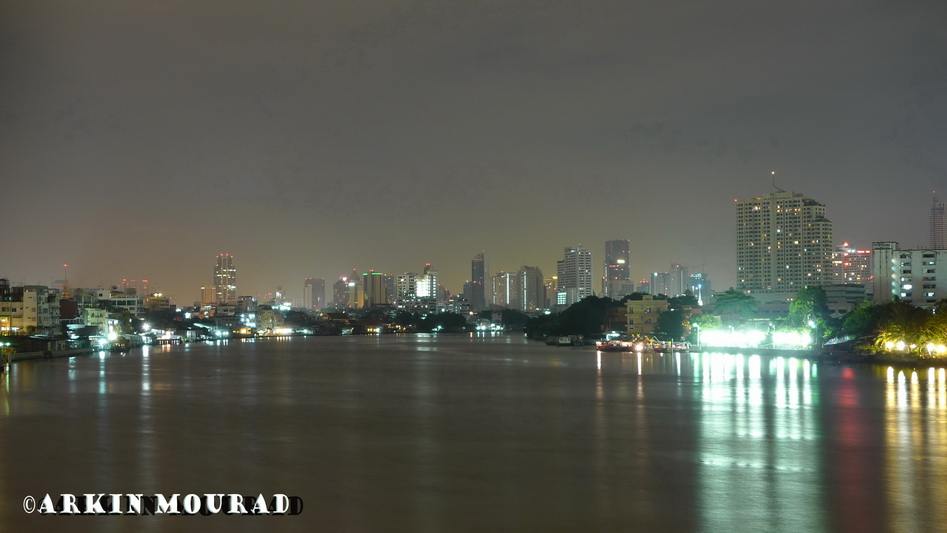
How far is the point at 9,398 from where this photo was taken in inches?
892

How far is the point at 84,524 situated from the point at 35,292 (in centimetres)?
5965

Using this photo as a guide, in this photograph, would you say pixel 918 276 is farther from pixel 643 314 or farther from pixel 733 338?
pixel 733 338

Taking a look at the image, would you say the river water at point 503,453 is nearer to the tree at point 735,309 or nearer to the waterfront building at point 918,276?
the tree at point 735,309

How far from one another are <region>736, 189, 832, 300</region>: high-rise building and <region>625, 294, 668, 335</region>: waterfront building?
41515mm

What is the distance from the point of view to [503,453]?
13570mm

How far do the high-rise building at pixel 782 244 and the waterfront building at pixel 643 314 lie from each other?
136 feet

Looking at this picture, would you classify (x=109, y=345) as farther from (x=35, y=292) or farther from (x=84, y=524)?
(x=84, y=524)

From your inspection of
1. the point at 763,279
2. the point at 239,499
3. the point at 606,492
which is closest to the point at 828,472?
the point at 606,492

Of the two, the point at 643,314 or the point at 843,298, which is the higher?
the point at 843,298

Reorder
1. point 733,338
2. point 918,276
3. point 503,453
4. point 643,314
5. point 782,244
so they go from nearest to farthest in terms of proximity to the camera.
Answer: point 503,453 → point 733,338 → point 918,276 → point 643,314 → point 782,244

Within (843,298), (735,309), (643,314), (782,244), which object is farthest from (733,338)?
(782,244)

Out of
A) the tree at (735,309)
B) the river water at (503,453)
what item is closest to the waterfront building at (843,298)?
the tree at (735,309)

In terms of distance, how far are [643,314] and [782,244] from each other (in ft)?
156

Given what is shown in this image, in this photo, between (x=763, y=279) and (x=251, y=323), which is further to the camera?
(x=251, y=323)
